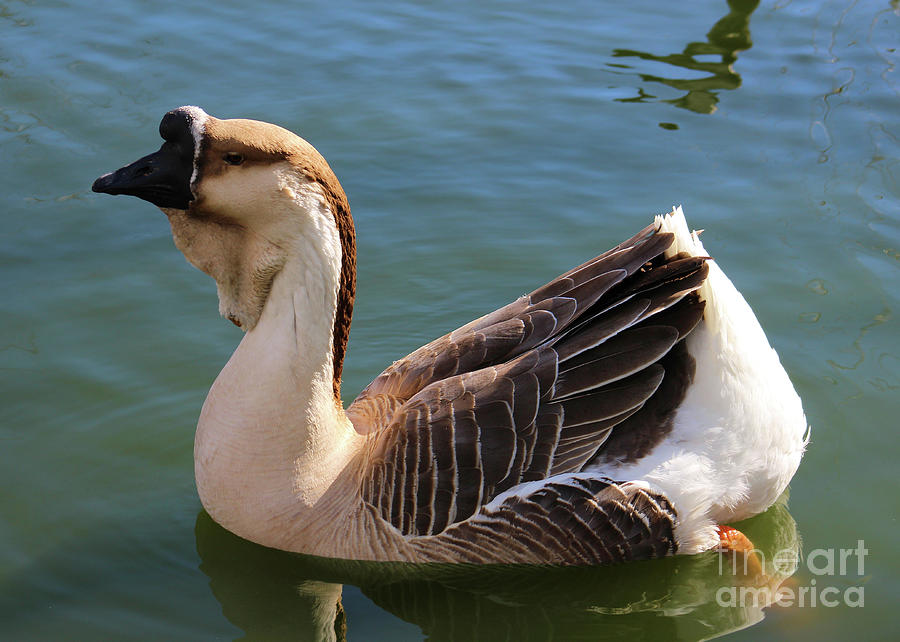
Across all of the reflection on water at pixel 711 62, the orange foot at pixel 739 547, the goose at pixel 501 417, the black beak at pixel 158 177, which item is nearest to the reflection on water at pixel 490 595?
the orange foot at pixel 739 547

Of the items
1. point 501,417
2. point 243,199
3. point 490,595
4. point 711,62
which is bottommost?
point 490,595

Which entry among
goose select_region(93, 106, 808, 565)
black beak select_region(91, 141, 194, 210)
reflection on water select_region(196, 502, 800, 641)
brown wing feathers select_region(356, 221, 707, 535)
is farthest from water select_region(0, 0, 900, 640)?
black beak select_region(91, 141, 194, 210)

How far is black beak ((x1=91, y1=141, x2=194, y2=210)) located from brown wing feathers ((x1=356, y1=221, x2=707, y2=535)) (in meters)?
1.36

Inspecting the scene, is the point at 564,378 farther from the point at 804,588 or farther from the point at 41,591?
the point at 41,591

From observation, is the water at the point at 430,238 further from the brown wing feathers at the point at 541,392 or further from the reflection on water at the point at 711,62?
the brown wing feathers at the point at 541,392

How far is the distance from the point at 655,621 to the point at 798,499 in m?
1.13

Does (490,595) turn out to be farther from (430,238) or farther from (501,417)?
(430,238)

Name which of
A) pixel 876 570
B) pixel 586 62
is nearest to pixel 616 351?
pixel 876 570

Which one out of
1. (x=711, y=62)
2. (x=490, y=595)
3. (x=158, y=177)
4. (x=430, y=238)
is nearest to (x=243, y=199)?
(x=158, y=177)

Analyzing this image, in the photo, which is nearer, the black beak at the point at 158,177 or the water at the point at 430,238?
the black beak at the point at 158,177

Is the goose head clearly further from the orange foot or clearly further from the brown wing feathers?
the orange foot

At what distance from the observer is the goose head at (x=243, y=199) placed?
3.85 m

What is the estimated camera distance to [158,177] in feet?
12.6

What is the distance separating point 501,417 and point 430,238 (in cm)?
285
